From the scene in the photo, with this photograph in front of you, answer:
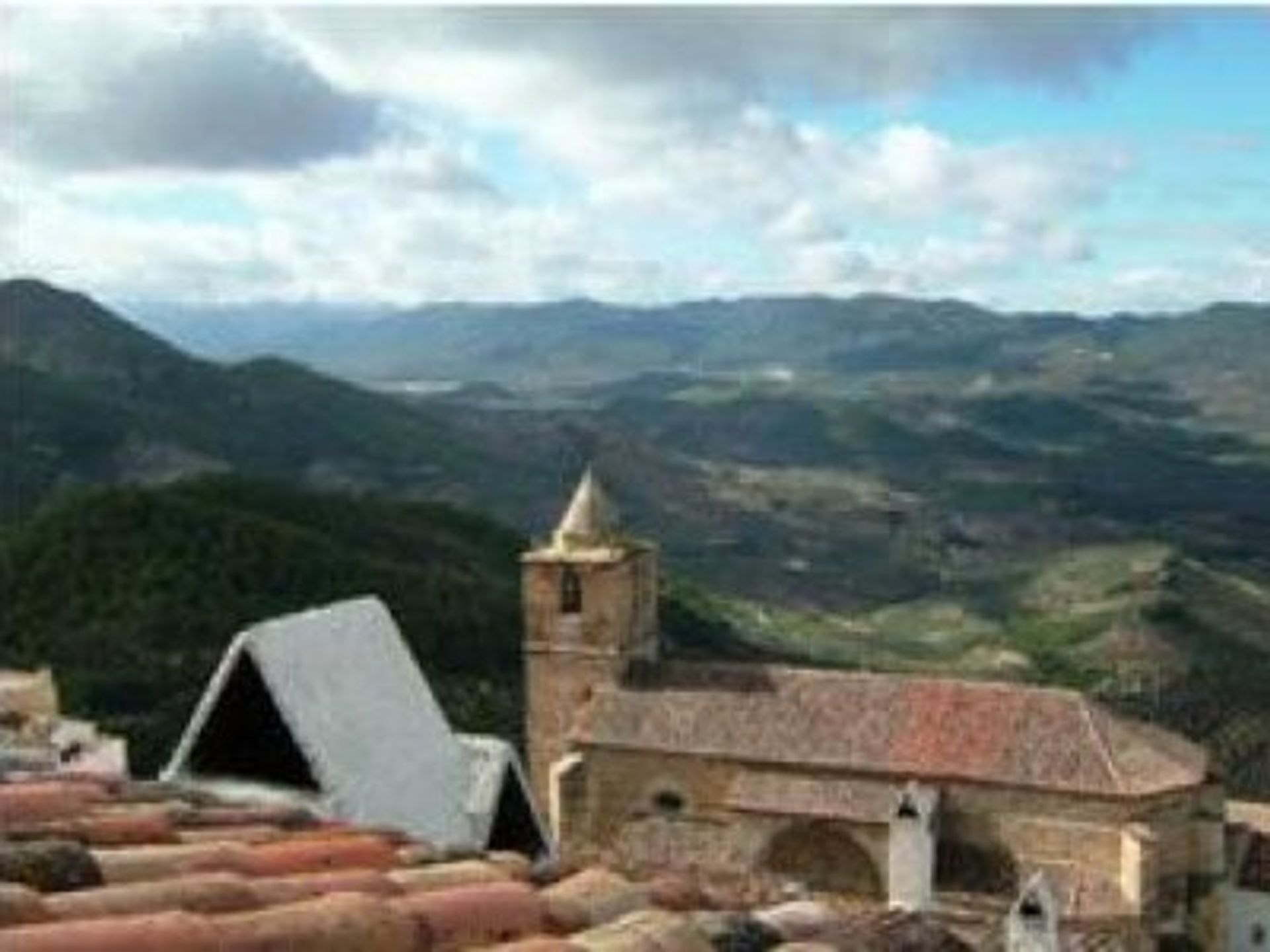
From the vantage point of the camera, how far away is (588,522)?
143ft

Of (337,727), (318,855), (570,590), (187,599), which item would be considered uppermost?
(318,855)

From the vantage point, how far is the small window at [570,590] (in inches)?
1672

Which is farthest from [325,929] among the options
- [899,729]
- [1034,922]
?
[899,729]

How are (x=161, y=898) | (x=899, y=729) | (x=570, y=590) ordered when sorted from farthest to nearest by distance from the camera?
(x=570, y=590) → (x=899, y=729) → (x=161, y=898)

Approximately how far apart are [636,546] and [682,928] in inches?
1474

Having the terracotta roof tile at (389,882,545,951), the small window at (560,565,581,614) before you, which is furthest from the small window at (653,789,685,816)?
the terracotta roof tile at (389,882,545,951)

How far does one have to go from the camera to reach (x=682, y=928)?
20.8 ft

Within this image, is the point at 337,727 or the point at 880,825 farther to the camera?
the point at 880,825

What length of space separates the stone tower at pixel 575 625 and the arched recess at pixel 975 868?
7734 millimetres

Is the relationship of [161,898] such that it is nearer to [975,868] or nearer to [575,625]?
[975,868]

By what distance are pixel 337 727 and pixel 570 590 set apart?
32693 mm

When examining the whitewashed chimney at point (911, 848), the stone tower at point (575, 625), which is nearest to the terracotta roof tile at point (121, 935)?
the whitewashed chimney at point (911, 848)

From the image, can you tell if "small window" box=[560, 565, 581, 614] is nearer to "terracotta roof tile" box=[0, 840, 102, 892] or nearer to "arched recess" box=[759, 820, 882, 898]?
"arched recess" box=[759, 820, 882, 898]

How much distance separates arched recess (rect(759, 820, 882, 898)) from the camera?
38.1 meters
